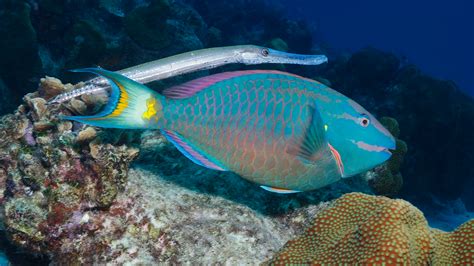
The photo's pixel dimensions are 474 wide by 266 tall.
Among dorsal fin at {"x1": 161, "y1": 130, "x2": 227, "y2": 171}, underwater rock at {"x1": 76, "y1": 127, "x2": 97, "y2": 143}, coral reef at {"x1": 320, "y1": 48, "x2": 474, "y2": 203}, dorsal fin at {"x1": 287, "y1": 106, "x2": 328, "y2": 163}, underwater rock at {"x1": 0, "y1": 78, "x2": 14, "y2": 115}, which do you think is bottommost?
coral reef at {"x1": 320, "y1": 48, "x2": 474, "y2": 203}

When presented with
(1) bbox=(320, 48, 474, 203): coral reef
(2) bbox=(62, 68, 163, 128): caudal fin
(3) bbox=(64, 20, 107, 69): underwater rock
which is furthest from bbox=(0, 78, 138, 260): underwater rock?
(1) bbox=(320, 48, 474, 203): coral reef

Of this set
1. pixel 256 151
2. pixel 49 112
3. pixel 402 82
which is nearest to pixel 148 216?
pixel 256 151

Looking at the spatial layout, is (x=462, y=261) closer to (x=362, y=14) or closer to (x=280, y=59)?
(x=280, y=59)

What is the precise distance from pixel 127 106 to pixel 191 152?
0.57 m

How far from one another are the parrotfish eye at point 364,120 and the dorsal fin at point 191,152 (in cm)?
111

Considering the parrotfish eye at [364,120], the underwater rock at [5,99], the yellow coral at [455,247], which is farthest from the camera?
the underwater rock at [5,99]

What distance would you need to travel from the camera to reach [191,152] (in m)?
2.48

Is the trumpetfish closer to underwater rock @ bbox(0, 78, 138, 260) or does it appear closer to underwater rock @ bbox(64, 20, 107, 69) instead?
underwater rock @ bbox(0, 78, 138, 260)

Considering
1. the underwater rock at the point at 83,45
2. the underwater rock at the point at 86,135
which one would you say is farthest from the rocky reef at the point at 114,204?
the underwater rock at the point at 83,45

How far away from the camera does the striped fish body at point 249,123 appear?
2453mm

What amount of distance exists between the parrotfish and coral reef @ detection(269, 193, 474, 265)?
381 mm

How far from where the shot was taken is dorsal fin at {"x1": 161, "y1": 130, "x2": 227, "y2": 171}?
8.07 ft

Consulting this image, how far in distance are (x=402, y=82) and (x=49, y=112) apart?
1146cm

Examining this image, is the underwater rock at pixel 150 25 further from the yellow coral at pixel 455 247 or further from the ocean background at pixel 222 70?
the yellow coral at pixel 455 247
